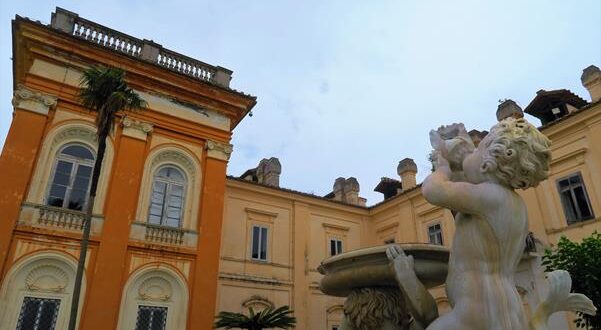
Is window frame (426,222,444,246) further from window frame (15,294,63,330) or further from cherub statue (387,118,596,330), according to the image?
cherub statue (387,118,596,330)

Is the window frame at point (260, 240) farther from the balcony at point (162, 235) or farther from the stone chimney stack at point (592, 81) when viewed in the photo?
the stone chimney stack at point (592, 81)

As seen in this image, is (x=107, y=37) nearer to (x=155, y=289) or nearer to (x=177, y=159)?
(x=177, y=159)

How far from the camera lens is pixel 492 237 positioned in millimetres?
2971

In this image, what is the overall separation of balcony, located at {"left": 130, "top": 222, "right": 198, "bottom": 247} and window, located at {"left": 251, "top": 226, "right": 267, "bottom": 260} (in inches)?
251

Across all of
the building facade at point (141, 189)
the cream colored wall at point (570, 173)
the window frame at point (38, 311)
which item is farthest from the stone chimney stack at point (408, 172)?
the window frame at point (38, 311)

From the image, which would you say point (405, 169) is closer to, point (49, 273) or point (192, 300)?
point (192, 300)

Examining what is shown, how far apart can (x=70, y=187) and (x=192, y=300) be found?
4564mm

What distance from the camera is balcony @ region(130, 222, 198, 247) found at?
12.2 meters

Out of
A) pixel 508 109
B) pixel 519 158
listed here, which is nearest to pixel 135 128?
pixel 519 158

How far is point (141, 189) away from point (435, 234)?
13.3m

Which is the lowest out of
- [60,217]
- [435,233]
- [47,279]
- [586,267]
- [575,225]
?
[586,267]

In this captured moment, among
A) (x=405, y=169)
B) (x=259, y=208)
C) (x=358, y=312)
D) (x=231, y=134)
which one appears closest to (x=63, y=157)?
(x=231, y=134)

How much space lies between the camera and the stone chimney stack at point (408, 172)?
2258 centimetres

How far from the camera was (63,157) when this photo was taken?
1212 cm
